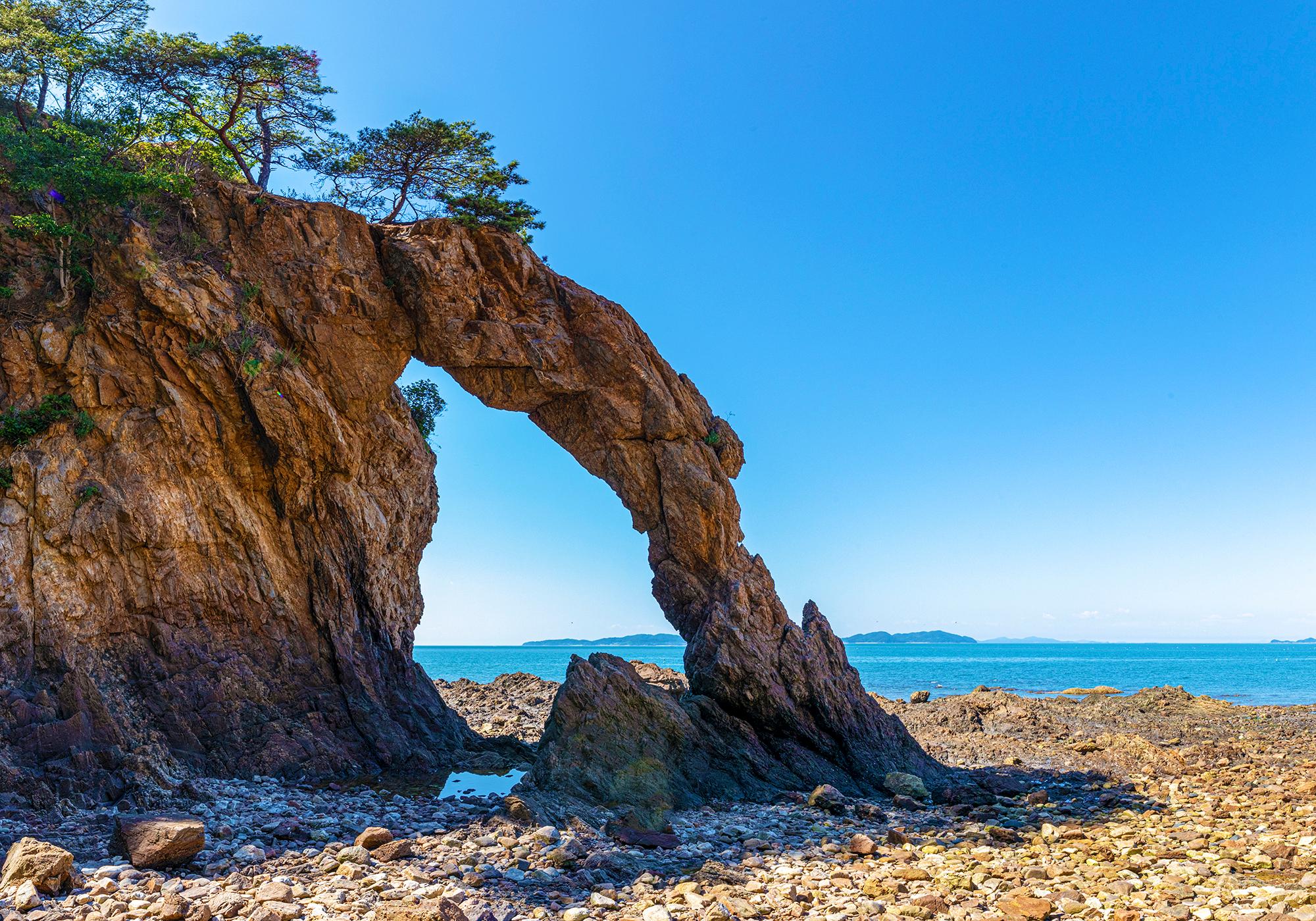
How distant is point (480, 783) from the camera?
16.5 metres

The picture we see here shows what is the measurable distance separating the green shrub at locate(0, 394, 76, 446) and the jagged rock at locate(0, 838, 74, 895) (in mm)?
9041

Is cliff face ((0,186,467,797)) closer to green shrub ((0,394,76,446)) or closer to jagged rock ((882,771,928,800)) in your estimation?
green shrub ((0,394,76,446))

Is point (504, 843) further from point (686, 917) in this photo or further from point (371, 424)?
point (371, 424)

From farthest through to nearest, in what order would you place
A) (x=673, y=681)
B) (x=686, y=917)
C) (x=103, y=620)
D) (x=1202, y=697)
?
1. (x=1202, y=697)
2. (x=673, y=681)
3. (x=103, y=620)
4. (x=686, y=917)

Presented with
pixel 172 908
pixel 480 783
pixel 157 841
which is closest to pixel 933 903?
pixel 172 908

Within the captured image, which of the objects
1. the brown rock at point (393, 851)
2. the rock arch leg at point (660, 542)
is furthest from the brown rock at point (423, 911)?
the rock arch leg at point (660, 542)

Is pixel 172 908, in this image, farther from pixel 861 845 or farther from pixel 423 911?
pixel 861 845

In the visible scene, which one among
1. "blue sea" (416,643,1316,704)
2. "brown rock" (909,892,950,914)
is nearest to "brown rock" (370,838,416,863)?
"brown rock" (909,892,950,914)

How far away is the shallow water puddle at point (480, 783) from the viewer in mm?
15664

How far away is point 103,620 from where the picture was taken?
15305 millimetres

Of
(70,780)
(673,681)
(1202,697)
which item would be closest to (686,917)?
(70,780)

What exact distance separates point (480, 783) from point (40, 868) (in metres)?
8.58

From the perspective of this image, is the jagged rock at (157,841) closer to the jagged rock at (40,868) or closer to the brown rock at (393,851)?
the jagged rock at (40,868)

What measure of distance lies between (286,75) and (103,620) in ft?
44.9
